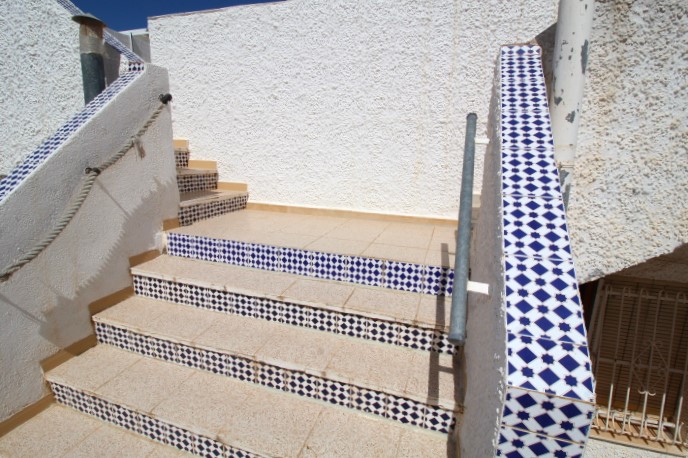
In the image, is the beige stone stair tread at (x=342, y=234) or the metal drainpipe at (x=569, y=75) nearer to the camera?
the metal drainpipe at (x=569, y=75)

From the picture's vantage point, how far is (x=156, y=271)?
8.94ft

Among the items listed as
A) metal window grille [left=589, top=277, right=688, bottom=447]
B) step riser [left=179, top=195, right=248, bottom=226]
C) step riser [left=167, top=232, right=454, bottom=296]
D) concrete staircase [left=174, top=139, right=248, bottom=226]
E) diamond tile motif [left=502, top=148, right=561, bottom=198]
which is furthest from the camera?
concrete staircase [left=174, top=139, right=248, bottom=226]

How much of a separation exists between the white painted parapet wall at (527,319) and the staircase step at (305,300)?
0.36m

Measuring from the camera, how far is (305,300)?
A: 2.30m

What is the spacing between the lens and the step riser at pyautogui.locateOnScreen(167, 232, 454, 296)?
8.11 feet

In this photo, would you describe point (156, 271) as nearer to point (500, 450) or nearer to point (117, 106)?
point (117, 106)

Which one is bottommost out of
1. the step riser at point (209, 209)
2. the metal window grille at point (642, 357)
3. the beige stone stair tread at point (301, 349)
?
the metal window grille at point (642, 357)

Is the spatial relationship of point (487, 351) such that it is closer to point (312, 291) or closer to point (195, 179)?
point (312, 291)

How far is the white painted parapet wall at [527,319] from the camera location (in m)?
1.02

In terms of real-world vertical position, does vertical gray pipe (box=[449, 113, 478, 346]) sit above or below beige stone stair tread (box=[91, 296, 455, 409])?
above

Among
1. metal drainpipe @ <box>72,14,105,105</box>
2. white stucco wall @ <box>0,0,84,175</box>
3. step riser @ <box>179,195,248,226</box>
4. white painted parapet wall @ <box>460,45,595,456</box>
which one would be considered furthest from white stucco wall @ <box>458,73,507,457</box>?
white stucco wall @ <box>0,0,84,175</box>

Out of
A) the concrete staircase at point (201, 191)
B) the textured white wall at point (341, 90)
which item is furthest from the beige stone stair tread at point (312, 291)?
the textured white wall at point (341, 90)

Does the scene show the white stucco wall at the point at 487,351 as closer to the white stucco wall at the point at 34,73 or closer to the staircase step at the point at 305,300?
the staircase step at the point at 305,300

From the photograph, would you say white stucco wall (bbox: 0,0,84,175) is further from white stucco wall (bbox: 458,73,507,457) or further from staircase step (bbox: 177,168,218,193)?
white stucco wall (bbox: 458,73,507,457)
